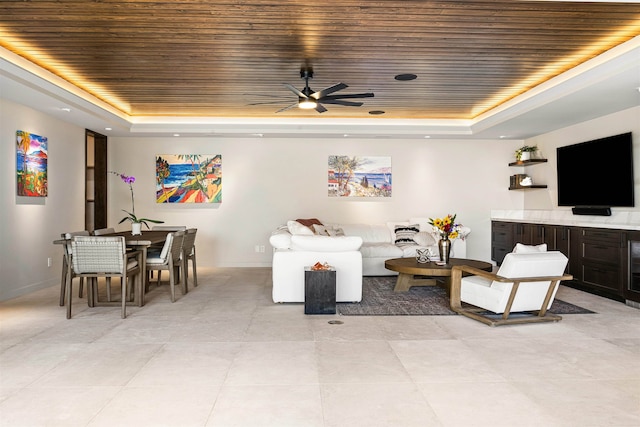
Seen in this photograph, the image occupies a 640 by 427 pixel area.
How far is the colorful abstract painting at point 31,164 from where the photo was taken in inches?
227

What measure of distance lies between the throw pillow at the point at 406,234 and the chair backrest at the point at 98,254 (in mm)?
4565

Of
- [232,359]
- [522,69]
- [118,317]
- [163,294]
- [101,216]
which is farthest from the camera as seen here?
[101,216]

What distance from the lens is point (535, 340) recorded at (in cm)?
375

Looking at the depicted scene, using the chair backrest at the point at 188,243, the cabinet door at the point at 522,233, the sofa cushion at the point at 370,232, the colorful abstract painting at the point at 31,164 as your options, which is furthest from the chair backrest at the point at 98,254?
the cabinet door at the point at 522,233

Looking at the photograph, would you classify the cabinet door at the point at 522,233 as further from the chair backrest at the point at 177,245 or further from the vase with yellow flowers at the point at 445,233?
the chair backrest at the point at 177,245

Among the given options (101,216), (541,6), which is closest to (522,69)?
(541,6)

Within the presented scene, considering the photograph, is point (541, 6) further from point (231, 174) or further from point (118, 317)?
point (231, 174)

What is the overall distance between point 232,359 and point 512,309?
274 centimetres

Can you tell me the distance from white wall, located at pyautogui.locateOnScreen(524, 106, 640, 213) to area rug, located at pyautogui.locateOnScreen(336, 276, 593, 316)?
2.19 metres

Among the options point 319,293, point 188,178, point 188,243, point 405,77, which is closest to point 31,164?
point 188,243

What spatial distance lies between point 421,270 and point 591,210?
325 centimetres

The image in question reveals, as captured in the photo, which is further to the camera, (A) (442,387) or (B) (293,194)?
(B) (293,194)

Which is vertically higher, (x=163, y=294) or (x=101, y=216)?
(x=101, y=216)

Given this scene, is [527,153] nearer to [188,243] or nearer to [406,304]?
[406,304]
